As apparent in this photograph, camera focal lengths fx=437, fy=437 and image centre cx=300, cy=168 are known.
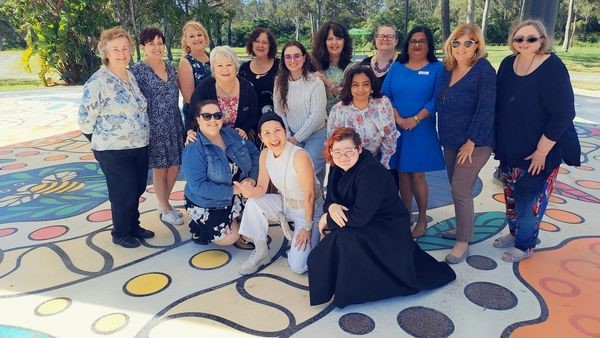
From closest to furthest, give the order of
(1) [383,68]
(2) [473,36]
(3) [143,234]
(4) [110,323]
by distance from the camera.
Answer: (4) [110,323] → (2) [473,36] → (1) [383,68] → (3) [143,234]

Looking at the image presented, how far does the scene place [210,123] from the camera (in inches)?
116

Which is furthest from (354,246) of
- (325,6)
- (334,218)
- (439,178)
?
(325,6)

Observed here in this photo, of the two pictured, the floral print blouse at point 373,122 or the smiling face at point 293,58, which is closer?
the floral print blouse at point 373,122

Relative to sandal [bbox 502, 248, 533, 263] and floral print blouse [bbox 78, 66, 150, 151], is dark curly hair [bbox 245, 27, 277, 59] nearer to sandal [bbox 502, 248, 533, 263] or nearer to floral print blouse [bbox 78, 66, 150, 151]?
floral print blouse [bbox 78, 66, 150, 151]

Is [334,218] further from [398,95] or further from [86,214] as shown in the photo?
[86,214]

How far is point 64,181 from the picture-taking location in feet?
Result: 16.3

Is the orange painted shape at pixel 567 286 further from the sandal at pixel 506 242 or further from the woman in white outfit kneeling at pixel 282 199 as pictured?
the woman in white outfit kneeling at pixel 282 199

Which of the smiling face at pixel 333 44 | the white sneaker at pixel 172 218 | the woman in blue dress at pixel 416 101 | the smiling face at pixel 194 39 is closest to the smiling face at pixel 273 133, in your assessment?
the woman in blue dress at pixel 416 101

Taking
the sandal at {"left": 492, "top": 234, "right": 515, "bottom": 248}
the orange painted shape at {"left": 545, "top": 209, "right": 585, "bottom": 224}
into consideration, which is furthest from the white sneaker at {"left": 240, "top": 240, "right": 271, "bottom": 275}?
the orange painted shape at {"left": 545, "top": 209, "right": 585, "bottom": 224}

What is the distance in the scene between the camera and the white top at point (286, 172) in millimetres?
2818

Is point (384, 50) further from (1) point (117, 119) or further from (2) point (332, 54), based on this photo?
(1) point (117, 119)

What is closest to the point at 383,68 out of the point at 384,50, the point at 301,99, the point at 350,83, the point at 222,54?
the point at 384,50

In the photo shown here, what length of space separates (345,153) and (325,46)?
1289 mm

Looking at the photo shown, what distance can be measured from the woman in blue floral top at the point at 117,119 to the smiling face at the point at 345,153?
4.80ft
